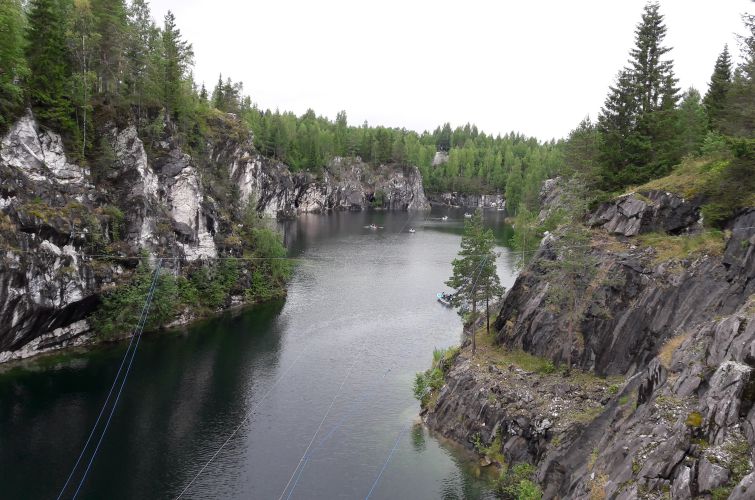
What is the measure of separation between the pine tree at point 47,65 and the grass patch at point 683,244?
4886cm

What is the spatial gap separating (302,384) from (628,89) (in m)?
33.3

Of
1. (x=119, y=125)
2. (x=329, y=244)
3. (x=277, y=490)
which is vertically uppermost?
(x=119, y=125)

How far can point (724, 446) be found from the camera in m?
15.2

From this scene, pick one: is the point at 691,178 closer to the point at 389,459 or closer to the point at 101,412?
the point at 389,459

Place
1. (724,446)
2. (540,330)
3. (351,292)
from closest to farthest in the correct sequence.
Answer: (724,446) < (540,330) < (351,292)

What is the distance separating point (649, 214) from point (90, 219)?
149ft

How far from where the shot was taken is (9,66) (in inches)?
1780

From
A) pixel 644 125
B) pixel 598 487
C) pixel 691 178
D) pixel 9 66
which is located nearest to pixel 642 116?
pixel 644 125

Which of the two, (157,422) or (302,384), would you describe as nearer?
(157,422)

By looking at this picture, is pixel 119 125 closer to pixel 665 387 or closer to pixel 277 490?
pixel 277 490

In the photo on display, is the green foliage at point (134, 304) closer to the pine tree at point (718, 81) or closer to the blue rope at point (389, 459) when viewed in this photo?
the blue rope at point (389, 459)

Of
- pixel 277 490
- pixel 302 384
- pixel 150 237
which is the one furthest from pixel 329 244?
pixel 277 490

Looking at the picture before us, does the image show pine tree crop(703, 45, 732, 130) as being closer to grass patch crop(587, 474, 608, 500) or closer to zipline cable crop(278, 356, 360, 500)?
zipline cable crop(278, 356, 360, 500)

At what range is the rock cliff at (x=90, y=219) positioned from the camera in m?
43.8
